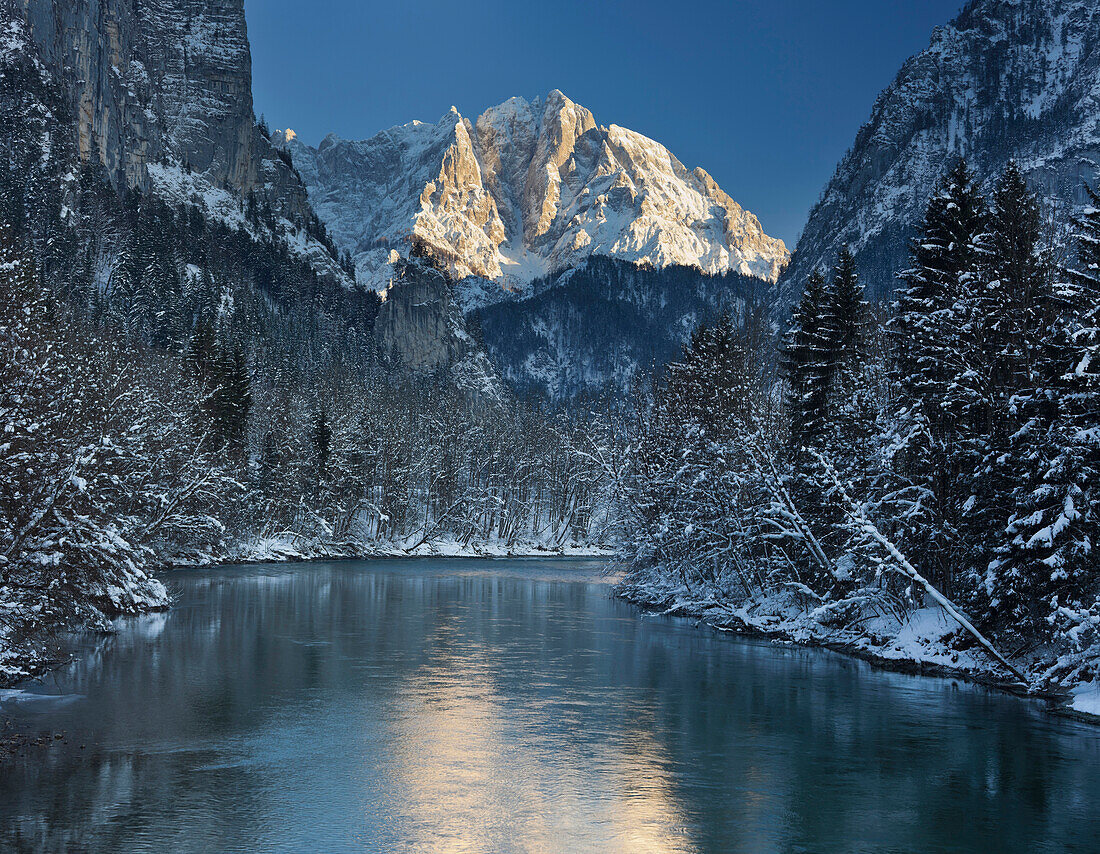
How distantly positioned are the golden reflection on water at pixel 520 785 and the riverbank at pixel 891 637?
12.2 m

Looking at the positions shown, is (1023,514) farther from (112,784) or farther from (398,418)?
(398,418)

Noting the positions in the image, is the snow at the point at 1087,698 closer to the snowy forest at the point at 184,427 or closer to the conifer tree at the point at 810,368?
the conifer tree at the point at 810,368

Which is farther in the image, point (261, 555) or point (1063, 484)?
point (261, 555)

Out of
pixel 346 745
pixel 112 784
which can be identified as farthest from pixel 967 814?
pixel 112 784

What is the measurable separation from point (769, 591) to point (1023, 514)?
16818 millimetres

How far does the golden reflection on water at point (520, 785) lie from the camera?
42.9 ft

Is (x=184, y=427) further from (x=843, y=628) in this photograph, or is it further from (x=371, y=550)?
(x=843, y=628)

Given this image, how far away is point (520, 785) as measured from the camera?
1583 centimetres

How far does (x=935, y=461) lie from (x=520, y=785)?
20080 millimetres

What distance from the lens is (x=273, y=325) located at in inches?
6393

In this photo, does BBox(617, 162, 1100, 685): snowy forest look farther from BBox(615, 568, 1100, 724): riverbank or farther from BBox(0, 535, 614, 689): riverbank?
BBox(0, 535, 614, 689): riverbank

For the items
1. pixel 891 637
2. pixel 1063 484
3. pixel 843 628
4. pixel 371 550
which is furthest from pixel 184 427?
pixel 1063 484

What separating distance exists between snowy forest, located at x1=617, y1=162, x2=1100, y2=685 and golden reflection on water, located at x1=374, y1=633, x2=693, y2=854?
11851mm

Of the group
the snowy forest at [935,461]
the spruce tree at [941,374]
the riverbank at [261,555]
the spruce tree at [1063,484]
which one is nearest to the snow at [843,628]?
the snowy forest at [935,461]
